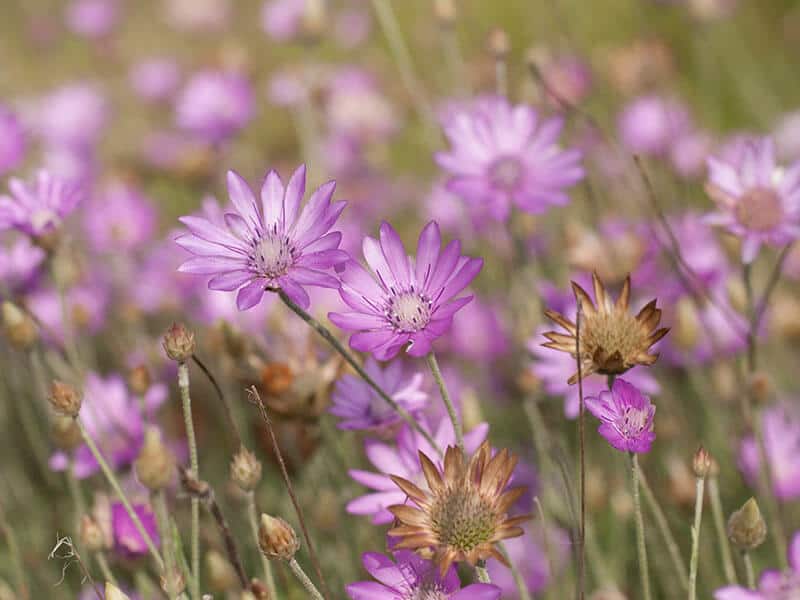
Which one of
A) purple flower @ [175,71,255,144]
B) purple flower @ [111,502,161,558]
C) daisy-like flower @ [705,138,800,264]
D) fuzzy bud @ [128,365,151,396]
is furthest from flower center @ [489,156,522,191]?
purple flower @ [175,71,255,144]

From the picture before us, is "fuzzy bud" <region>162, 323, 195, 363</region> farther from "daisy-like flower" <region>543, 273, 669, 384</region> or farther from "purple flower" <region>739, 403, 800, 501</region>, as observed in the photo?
"purple flower" <region>739, 403, 800, 501</region>

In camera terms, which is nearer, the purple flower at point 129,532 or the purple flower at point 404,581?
the purple flower at point 404,581

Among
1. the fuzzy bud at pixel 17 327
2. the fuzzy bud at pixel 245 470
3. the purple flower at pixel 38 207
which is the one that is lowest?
the fuzzy bud at pixel 245 470

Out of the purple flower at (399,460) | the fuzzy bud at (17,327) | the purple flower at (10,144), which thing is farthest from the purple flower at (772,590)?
the purple flower at (10,144)

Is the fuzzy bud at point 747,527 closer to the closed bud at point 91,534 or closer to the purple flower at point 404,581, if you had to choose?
the purple flower at point 404,581

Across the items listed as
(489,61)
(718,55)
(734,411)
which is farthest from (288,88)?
(734,411)

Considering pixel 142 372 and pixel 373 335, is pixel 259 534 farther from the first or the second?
pixel 142 372

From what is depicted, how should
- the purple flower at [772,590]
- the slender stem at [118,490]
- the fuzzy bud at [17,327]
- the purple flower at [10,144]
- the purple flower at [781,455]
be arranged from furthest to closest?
the purple flower at [10,144]
the purple flower at [781,455]
the fuzzy bud at [17,327]
the slender stem at [118,490]
the purple flower at [772,590]

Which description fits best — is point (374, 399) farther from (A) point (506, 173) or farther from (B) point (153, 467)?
(A) point (506, 173)
